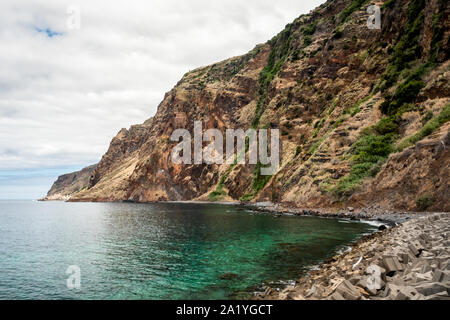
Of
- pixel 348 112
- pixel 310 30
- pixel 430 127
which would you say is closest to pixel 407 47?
pixel 348 112

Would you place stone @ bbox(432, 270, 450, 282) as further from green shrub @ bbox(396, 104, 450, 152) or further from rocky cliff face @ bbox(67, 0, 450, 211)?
green shrub @ bbox(396, 104, 450, 152)

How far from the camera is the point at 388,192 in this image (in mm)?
39594

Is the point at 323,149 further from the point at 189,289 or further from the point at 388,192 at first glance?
the point at 189,289

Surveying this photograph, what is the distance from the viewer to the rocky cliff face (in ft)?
126

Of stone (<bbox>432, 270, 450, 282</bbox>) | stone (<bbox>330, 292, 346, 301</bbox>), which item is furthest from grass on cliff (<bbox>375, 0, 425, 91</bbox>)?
stone (<bbox>330, 292, 346, 301</bbox>)

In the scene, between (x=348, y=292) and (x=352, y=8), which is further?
(x=352, y=8)

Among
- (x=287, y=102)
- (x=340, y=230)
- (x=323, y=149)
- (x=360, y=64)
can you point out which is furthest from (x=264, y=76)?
(x=340, y=230)

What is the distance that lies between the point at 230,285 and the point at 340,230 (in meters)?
21.4

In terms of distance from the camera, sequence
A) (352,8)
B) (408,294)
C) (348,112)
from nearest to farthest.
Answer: (408,294) → (348,112) → (352,8)

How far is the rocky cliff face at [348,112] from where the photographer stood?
3850cm

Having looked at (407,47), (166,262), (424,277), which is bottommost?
(166,262)

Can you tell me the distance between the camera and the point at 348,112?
201 ft

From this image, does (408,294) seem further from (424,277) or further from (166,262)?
(166,262)

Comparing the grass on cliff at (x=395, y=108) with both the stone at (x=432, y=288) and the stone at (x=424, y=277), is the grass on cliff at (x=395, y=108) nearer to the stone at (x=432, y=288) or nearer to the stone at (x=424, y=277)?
the stone at (x=424, y=277)
